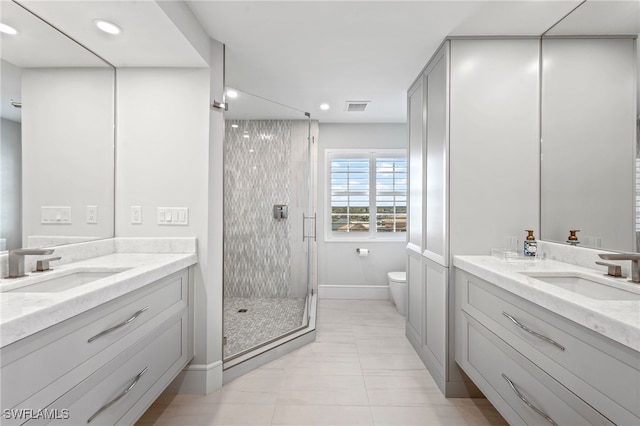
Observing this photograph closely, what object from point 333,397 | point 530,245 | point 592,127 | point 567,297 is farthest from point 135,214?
point 592,127

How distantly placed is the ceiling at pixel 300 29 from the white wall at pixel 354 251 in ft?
5.23

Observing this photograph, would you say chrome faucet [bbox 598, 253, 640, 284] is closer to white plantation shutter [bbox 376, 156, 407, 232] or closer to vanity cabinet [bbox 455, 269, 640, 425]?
vanity cabinet [bbox 455, 269, 640, 425]

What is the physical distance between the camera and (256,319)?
2.83 metres

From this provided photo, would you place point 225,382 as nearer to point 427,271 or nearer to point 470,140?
point 427,271

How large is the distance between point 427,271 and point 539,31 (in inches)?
71.6

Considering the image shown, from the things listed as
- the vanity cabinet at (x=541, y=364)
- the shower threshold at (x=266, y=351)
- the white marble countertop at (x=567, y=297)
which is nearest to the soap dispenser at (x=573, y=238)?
the white marble countertop at (x=567, y=297)

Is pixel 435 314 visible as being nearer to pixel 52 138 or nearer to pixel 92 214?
pixel 92 214

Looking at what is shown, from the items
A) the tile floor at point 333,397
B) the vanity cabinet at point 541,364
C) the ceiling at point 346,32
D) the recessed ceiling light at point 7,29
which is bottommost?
the tile floor at point 333,397

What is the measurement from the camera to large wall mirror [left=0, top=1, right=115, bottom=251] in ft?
4.51

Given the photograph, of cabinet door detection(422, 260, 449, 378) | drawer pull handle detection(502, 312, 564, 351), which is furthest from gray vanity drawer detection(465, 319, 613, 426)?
cabinet door detection(422, 260, 449, 378)

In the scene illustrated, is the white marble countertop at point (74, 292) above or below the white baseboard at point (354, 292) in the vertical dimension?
above

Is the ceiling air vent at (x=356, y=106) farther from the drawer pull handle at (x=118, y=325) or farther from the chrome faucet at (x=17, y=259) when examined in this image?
the chrome faucet at (x=17, y=259)

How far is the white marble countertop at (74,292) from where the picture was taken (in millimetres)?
861

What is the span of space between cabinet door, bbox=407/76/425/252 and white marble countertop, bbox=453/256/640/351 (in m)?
0.79
